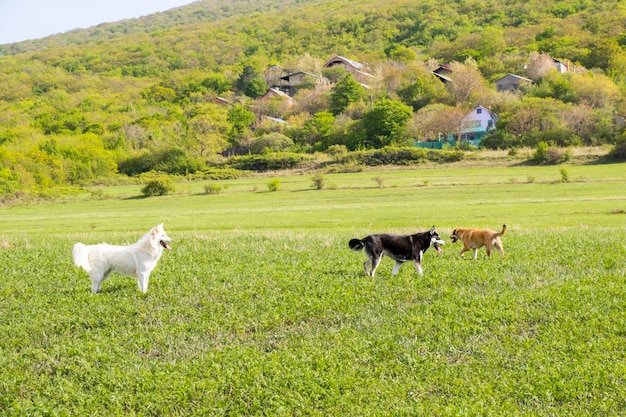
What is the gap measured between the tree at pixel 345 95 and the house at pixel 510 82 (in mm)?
27767

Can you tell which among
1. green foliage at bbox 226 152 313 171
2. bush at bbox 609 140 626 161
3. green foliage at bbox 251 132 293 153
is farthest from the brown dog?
green foliage at bbox 251 132 293 153

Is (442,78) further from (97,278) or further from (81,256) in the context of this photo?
(81,256)

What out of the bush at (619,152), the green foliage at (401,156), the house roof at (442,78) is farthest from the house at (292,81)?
the bush at (619,152)

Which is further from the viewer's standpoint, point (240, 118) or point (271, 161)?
point (240, 118)

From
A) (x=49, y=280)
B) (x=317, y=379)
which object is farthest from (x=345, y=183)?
(x=317, y=379)

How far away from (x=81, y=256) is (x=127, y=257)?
997 millimetres

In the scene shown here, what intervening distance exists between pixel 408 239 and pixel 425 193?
140ft

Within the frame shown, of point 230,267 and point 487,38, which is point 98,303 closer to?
point 230,267

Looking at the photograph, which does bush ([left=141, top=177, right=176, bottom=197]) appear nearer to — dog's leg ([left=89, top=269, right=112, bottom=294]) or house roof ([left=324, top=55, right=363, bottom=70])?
dog's leg ([left=89, top=269, right=112, bottom=294])

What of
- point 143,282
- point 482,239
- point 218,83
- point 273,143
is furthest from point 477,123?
point 143,282

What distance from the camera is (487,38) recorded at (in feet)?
513

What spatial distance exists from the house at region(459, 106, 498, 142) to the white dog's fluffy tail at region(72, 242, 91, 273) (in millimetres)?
91995

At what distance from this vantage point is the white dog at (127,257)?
547 inches

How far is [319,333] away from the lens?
470 inches
